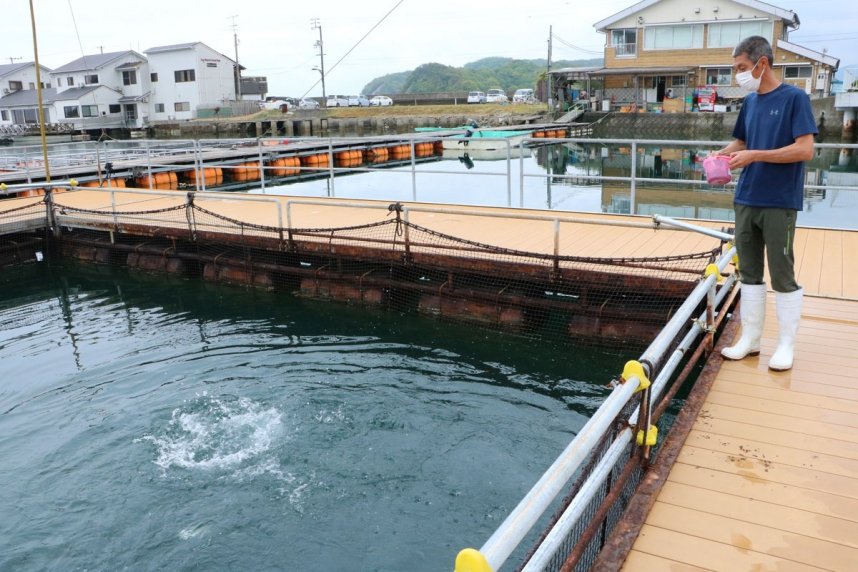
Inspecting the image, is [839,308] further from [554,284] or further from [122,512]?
[122,512]

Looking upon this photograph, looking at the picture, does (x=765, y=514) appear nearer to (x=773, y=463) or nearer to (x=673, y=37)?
(x=773, y=463)

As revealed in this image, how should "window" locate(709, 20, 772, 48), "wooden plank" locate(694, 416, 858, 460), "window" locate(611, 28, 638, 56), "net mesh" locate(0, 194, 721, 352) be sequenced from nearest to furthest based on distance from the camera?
"wooden plank" locate(694, 416, 858, 460) < "net mesh" locate(0, 194, 721, 352) < "window" locate(709, 20, 772, 48) < "window" locate(611, 28, 638, 56)

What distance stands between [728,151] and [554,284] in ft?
12.3

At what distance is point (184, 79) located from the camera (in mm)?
63625

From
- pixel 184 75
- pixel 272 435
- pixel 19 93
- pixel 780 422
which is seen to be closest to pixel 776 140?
pixel 780 422

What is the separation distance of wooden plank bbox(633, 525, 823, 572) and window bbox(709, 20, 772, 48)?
149 feet

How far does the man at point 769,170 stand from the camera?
3994 millimetres

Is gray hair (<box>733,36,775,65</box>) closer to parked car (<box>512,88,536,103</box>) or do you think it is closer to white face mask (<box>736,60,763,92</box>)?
white face mask (<box>736,60,763,92</box>)

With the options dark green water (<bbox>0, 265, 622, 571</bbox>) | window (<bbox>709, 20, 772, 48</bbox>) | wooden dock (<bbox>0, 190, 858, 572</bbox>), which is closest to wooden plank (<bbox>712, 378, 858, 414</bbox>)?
wooden dock (<bbox>0, 190, 858, 572</bbox>)

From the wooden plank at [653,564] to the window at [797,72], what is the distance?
47.1m

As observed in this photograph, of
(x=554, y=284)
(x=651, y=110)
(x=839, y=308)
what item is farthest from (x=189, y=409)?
(x=651, y=110)

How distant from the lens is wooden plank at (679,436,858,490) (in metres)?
3.31

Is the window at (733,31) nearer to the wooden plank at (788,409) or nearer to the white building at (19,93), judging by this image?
the wooden plank at (788,409)

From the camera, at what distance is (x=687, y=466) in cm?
349
